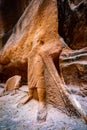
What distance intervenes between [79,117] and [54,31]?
217cm

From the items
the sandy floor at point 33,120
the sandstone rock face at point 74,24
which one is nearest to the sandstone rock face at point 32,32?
the sandy floor at point 33,120

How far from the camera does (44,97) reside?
12.8ft

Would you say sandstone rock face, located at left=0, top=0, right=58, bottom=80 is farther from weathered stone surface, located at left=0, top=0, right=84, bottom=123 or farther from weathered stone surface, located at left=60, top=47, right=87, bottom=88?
weathered stone surface, located at left=60, top=47, right=87, bottom=88

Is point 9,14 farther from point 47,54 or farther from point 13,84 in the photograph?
point 47,54

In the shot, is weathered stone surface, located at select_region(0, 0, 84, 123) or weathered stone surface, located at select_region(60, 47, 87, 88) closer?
weathered stone surface, located at select_region(0, 0, 84, 123)

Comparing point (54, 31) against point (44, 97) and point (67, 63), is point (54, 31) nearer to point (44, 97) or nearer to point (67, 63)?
point (44, 97)

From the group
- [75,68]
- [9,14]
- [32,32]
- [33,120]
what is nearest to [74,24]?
[75,68]

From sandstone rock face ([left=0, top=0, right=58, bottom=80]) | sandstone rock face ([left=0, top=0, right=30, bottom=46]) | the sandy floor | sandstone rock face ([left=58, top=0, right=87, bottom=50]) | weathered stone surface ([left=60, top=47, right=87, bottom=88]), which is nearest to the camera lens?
the sandy floor

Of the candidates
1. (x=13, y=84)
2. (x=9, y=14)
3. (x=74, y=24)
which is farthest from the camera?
(x=9, y=14)

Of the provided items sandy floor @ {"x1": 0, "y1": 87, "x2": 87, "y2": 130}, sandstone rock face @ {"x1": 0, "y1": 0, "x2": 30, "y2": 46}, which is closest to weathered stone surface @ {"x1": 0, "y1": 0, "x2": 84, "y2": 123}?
sandy floor @ {"x1": 0, "y1": 87, "x2": 87, "y2": 130}

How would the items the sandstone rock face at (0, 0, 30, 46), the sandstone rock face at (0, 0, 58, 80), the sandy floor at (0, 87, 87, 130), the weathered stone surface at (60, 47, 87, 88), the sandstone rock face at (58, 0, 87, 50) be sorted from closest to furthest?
the sandy floor at (0, 87, 87, 130) < the sandstone rock face at (0, 0, 58, 80) < the weathered stone surface at (60, 47, 87, 88) < the sandstone rock face at (58, 0, 87, 50) < the sandstone rock face at (0, 0, 30, 46)

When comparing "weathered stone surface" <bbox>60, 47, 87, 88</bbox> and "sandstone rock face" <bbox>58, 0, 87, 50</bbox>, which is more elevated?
"sandstone rock face" <bbox>58, 0, 87, 50</bbox>

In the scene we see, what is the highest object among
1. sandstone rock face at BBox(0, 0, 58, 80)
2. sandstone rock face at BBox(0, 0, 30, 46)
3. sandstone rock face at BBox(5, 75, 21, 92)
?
sandstone rock face at BBox(0, 0, 30, 46)

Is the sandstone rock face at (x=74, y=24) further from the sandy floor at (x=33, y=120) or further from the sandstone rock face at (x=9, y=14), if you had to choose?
the sandy floor at (x=33, y=120)
